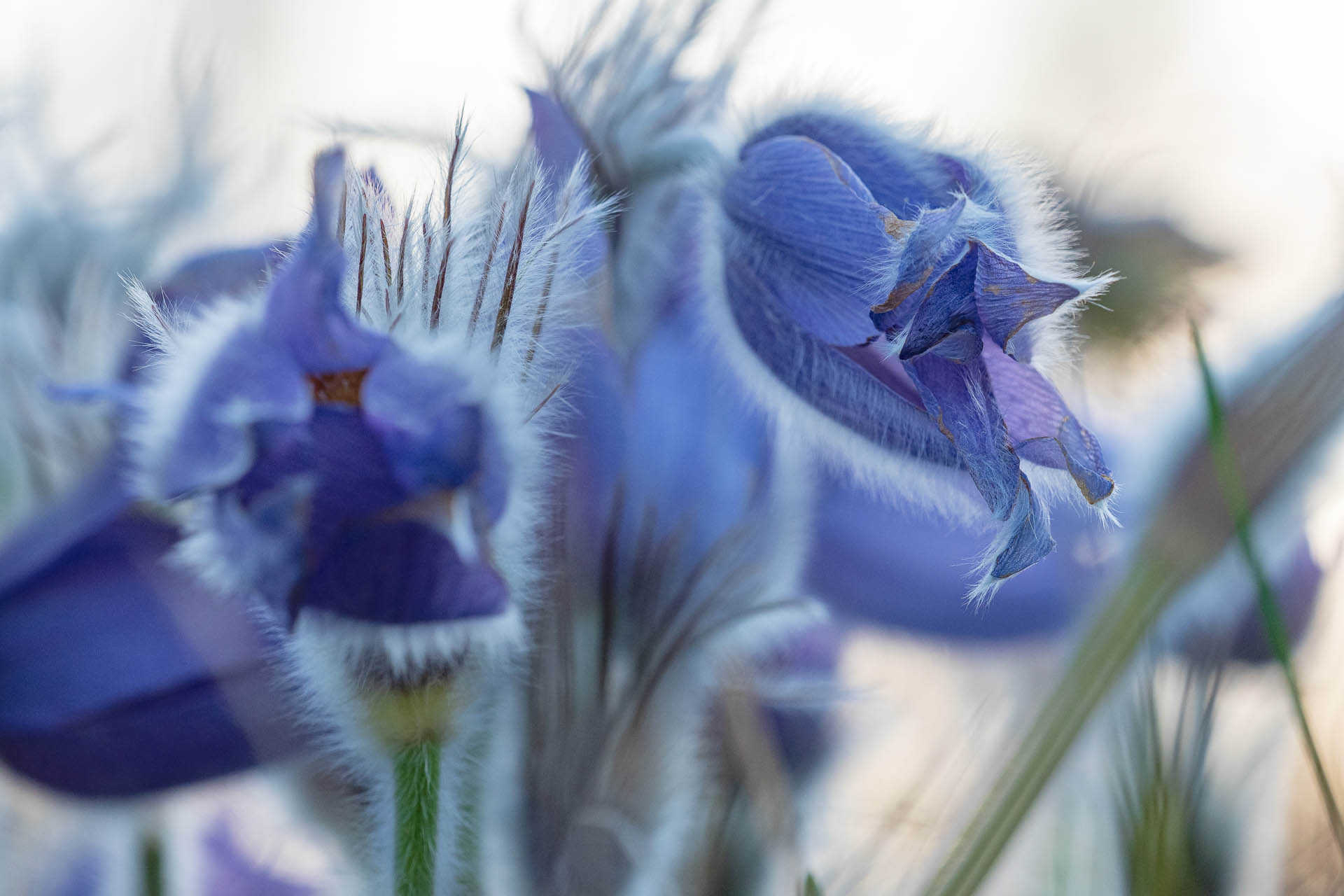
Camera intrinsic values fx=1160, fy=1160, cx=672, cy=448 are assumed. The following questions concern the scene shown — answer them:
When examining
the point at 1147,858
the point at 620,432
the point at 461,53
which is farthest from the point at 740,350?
the point at 461,53

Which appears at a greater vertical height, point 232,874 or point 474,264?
point 474,264

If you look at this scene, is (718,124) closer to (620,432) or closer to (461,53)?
(620,432)

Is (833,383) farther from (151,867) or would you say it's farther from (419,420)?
(151,867)

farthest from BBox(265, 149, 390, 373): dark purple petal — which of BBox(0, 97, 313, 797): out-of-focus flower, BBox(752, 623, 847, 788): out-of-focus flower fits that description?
BBox(752, 623, 847, 788): out-of-focus flower

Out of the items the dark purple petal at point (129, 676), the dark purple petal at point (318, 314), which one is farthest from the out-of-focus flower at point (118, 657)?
the dark purple petal at point (318, 314)

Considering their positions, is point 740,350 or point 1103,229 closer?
point 740,350

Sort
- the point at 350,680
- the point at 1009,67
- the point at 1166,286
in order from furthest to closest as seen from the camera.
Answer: the point at 1009,67, the point at 1166,286, the point at 350,680

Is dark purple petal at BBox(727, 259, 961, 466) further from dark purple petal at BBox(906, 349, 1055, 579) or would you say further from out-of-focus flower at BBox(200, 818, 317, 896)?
out-of-focus flower at BBox(200, 818, 317, 896)

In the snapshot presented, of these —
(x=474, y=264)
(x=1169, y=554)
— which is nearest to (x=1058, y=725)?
(x=1169, y=554)
